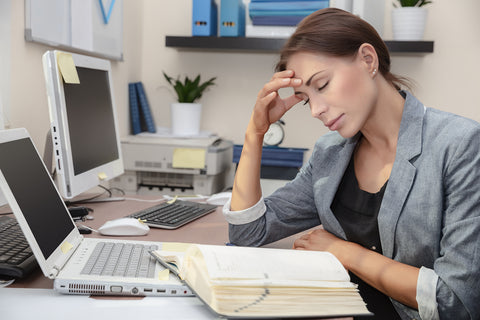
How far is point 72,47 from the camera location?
1.78 meters

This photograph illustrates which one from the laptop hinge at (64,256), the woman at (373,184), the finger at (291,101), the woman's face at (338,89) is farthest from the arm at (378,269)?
the laptop hinge at (64,256)

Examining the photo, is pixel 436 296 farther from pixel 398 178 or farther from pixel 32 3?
pixel 32 3

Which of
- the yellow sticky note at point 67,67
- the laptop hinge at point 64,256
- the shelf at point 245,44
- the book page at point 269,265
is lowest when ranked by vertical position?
the laptop hinge at point 64,256

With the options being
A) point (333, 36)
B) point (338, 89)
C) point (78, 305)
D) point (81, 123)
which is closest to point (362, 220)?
point (338, 89)

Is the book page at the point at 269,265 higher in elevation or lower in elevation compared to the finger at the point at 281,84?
lower

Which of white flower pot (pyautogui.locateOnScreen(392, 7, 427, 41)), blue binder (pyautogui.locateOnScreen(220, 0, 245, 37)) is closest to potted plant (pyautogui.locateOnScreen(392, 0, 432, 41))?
white flower pot (pyautogui.locateOnScreen(392, 7, 427, 41))

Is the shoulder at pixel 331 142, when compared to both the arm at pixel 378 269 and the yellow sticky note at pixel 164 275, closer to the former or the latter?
the arm at pixel 378 269

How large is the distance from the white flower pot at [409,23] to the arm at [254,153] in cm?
122

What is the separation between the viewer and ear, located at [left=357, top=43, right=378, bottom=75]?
1062mm

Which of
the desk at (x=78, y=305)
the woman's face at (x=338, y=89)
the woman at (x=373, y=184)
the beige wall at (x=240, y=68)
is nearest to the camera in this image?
the desk at (x=78, y=305)

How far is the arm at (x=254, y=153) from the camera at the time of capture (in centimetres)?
114

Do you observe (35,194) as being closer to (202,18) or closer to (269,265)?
(269,265)

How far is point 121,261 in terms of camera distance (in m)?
0.87

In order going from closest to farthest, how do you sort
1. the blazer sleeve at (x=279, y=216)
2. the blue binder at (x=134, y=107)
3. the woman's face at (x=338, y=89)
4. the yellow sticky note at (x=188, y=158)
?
the woman's face at (x=338, y=89), the blazer sleeve at (x=279, y=216), the yellow sticky note at (x=188, y=158), the blue binder at (x=134, y=107)
